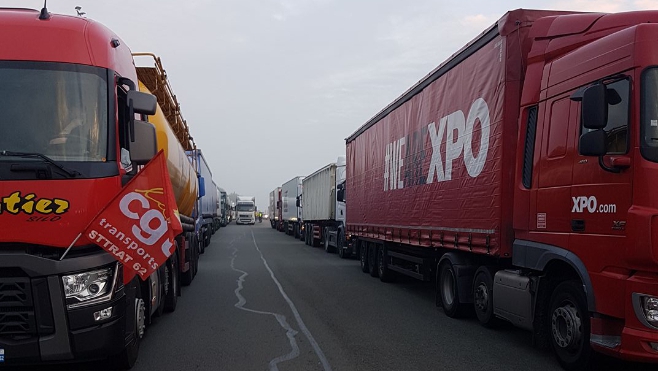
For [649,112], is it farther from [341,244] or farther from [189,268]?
[341,244]

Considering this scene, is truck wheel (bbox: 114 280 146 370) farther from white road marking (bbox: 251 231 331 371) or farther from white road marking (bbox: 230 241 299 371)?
white road marking (bbox: 251 231 331 371)

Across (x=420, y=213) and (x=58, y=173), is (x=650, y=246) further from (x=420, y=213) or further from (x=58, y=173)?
(x=420, y=213)

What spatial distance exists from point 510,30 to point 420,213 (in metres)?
4.35

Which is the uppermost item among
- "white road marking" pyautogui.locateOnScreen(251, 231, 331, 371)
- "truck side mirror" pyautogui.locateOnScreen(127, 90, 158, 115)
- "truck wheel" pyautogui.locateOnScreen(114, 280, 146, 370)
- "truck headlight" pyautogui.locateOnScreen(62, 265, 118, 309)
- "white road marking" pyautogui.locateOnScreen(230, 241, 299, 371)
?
"truck side mirror" pyautogui.locateOnScreen(127, 90, 158, 115)

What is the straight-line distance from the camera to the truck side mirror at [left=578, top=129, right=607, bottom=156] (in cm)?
551

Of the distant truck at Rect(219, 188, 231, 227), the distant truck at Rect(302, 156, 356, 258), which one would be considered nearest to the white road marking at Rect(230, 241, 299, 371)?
the distant truck at Rect(302, 156, 356, 258)

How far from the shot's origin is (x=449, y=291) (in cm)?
985

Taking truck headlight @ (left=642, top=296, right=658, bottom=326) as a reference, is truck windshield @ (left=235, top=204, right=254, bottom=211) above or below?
above

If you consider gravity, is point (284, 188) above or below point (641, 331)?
above

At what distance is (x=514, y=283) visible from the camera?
734 cm

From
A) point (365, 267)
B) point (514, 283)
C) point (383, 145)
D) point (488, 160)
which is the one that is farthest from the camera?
point (365, 267)

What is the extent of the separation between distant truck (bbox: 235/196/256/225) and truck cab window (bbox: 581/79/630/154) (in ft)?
199

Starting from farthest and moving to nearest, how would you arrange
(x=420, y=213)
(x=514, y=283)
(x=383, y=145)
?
(x=383, y=145), (x=420, y=213), (x=514, y=283)

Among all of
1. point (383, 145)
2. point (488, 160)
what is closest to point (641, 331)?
point (488, 160)
